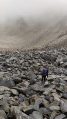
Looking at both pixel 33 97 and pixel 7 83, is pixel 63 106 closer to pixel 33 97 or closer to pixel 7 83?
pixel 33 97

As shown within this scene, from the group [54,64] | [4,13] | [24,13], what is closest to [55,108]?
[54,64]

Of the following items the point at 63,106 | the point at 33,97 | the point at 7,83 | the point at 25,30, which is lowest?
the point at 63,106

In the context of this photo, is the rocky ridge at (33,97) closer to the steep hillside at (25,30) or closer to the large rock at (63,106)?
the large rock at (63,106)

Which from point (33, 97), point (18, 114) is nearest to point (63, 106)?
point (33, 97)

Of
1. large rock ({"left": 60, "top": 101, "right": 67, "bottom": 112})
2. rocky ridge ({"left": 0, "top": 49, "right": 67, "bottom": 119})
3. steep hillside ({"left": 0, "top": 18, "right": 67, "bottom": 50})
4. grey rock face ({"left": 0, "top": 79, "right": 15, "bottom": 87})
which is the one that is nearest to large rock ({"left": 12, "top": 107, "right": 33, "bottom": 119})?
rocky ridge ({"left": 0, "top": 49, "right": 67, "bottom": 119})

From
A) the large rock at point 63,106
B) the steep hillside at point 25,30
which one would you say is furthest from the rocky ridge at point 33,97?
the steep hillside at point 25,30

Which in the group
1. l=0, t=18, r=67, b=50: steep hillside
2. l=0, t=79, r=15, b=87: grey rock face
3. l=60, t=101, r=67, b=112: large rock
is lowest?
l=60, t=101, r=67, b=112: large rock

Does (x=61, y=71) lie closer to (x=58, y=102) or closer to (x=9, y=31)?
(x=58, y=102)

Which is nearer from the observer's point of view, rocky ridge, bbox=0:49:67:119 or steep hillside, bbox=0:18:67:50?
rocky ridge, bbox=0:49:67:119

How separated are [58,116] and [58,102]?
101 cm

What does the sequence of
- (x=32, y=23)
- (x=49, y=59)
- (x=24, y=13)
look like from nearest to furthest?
(x=49, y=59) < (x=32, y=23) < (x=24, y=13)

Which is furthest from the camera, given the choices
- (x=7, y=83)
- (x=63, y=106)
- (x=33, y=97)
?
(x=7, y=83)

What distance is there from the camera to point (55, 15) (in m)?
Answer: 63.8

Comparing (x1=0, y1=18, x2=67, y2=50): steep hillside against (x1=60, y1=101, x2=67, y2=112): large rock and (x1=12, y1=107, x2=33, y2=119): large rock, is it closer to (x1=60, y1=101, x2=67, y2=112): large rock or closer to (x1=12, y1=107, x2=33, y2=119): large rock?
(x1=60, y1=101, x2=67, y2=112): large rock
